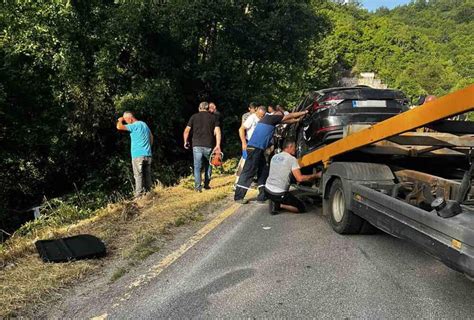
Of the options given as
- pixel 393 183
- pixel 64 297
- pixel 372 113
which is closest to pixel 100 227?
pixel 64 297

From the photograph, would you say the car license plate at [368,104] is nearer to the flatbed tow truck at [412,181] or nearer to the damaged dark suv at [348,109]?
the damaged dark suv at [348,109]

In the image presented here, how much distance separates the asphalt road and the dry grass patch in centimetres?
66

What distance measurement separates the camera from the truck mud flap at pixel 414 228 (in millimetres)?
3385

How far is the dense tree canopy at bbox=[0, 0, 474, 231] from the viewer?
508 inches

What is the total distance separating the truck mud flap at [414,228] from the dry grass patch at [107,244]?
7.96ft

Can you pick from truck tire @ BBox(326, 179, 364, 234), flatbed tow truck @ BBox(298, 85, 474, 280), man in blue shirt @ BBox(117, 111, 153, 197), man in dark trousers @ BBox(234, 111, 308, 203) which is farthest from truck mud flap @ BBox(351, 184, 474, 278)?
man in blue shirt @ BBox(117, 111, 153, 197)

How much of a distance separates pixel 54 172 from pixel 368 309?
13152 mm

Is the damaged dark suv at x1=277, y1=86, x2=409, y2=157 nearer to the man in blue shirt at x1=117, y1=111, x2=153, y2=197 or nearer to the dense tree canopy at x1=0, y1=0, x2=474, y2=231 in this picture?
the man in blue shirt at x1=117, y1=111, x2=153, y2=197

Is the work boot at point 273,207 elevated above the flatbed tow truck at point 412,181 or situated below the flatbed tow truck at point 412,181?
below

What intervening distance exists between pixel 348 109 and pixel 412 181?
8.17ft

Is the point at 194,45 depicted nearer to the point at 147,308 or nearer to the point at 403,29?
the point at 147,308

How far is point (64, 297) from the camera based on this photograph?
4.07 m

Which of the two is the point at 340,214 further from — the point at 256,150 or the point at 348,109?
the point at 256,150

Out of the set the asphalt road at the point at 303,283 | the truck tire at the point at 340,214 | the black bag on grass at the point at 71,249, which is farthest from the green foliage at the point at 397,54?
the black bag on grass at the point at 71,249
